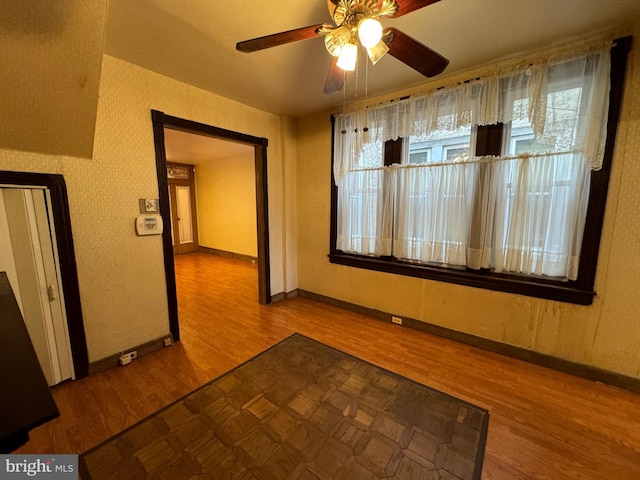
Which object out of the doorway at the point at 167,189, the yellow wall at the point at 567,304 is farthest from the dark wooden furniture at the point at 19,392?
the yellow wall at the point at 567,304

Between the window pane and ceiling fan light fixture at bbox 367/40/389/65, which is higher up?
ceiling fan light fixture at bbox 367/40/389/65

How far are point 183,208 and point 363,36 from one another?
6462mm

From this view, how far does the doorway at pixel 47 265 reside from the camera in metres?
1.72

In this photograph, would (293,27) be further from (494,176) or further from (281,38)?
(494,176)

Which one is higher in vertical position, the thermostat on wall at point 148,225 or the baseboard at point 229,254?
the thermostat on wall at point 148,225

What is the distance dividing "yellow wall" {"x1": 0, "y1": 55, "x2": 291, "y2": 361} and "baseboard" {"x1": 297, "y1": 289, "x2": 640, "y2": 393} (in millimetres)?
2277

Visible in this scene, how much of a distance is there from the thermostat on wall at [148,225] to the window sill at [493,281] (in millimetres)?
2068

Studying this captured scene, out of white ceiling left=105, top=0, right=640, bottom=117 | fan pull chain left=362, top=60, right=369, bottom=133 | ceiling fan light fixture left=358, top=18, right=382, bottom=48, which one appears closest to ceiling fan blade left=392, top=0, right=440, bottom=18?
ceiling fan light fixture left=358, top=18, right=382, bottom=48

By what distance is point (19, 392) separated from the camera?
0.69m

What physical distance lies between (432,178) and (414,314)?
142 cm

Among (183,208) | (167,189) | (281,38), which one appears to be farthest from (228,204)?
(281,38)

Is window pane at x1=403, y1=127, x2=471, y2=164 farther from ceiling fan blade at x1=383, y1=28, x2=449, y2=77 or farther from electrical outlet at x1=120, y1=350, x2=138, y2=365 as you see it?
electrical outlet at x1=120, y1=350, x2=138, y2=365

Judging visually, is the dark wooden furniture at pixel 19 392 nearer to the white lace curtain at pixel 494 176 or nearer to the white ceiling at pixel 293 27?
the white ceiling at pixel 293 27

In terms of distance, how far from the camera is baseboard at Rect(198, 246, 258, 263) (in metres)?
5.80
